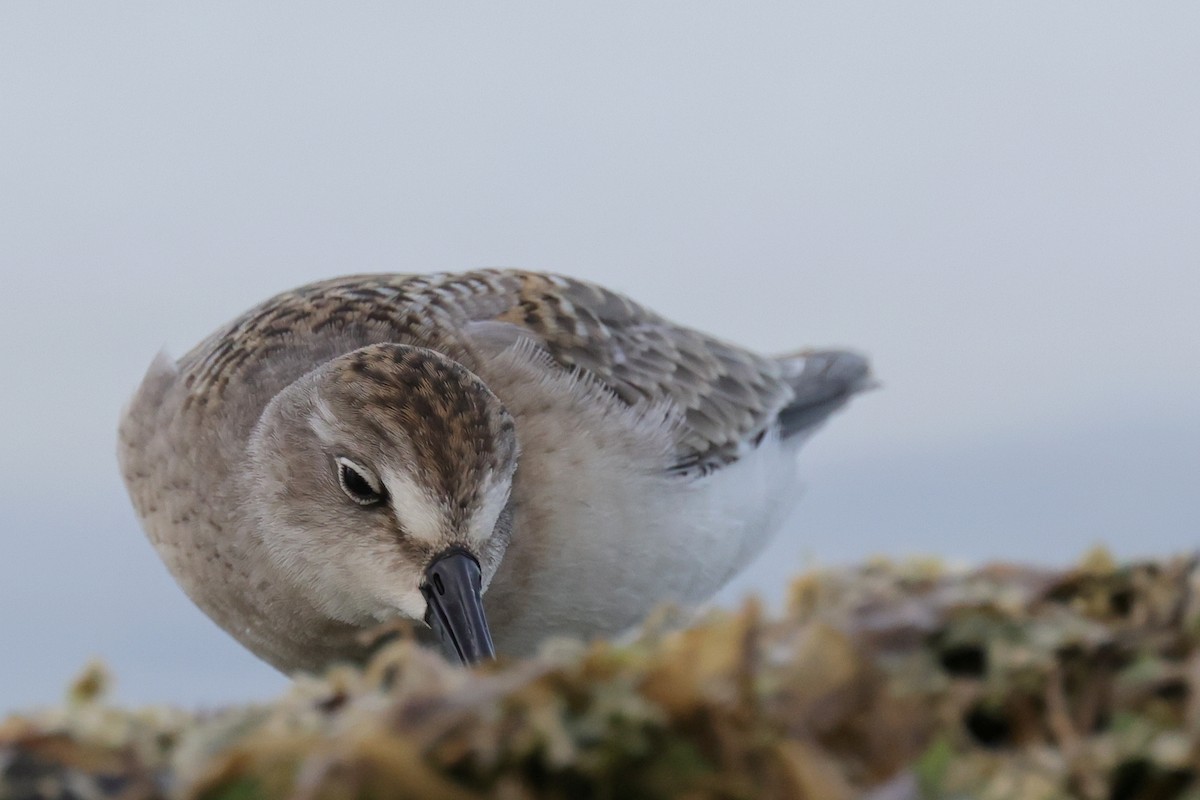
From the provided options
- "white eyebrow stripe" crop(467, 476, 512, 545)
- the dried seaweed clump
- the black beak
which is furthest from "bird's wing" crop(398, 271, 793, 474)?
the dried seaweed clump

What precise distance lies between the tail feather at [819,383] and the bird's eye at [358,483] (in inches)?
101

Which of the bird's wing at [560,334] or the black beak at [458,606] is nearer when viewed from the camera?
the black beak at [458,606]

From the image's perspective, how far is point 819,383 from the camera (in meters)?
6.54

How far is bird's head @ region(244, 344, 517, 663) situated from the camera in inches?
151

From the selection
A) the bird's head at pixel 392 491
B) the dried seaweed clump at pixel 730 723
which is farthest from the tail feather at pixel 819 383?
the dried seaweed clump at pixel 730 723

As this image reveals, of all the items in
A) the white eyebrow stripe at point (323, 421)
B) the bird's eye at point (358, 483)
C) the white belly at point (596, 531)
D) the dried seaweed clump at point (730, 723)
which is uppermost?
the dried seaweed clump at point (730, 723)

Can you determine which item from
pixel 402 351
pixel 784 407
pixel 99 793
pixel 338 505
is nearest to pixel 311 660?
pixel 338 505

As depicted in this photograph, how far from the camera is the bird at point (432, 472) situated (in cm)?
390

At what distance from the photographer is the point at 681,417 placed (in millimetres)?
5277

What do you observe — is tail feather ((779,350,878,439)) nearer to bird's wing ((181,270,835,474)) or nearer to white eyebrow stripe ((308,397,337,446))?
bird's wing ((181,270,835,474))

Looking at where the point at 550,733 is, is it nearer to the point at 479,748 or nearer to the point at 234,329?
the point at 479,748

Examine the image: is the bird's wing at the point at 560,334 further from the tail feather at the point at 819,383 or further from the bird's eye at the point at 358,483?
the bird's eye at the point at 358,483

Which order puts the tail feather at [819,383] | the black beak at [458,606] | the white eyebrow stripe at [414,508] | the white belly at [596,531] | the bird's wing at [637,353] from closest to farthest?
the black beak at [458,606] < the white eyebrow stripe at [414,508] < the white belly at [596,531] < the bird's wing at [637,353] < the tail feather at [819,383]

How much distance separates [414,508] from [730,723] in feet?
8.27
